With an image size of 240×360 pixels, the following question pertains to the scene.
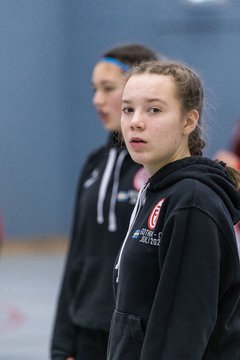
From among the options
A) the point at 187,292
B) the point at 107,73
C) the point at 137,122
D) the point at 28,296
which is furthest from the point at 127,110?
the point at 28,296

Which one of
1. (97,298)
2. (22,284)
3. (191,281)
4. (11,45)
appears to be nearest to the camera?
(191,281)

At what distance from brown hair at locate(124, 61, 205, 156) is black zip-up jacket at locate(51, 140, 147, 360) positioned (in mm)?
1051

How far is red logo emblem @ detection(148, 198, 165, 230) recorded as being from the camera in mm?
2444

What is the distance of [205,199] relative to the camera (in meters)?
2.33

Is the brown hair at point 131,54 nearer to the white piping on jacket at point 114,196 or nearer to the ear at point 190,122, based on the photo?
the white piping on jacket at point 114,196

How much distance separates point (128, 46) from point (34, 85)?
692cm

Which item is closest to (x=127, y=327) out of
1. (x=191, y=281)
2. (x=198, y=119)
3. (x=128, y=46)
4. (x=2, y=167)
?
(x=191, y=281)

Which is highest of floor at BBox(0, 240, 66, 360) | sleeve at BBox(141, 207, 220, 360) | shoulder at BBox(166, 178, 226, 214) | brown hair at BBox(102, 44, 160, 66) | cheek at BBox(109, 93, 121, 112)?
brown hair at BBox(102, 44, 160, 66)

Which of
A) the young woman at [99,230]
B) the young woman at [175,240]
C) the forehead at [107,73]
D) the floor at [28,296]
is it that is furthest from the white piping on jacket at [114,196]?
the floor at [28,296]

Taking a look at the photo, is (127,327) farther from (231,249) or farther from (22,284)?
(22,284)

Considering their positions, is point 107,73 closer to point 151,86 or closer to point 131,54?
point 131,54

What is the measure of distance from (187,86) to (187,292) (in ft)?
2.10

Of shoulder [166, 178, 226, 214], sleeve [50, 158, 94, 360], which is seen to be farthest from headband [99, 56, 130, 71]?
shoulder [166, 178, 226, 214]

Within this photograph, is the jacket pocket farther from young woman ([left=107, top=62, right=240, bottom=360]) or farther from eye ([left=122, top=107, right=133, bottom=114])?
eye ([left=122, top=107, right=133, bottom=114])
